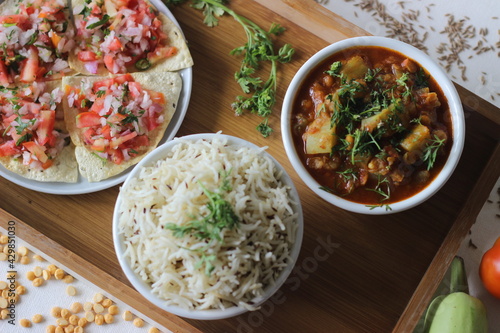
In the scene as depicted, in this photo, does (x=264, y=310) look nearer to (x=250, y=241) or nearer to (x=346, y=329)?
(x=346, y=329)

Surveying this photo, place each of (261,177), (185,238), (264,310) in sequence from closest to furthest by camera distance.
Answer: (185,238), (261,177), (264,310)

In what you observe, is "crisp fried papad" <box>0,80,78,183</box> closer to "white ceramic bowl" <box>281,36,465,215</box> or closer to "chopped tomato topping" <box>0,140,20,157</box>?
"chopped tomato topping" <box>0,140,20,157</box>

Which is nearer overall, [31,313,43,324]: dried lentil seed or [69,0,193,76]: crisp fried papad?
[69,0,193,76]: crisp fried papad

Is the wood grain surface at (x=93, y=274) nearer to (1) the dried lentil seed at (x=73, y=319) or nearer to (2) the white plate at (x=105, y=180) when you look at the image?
(2) the white plate at (x=105, y=180)

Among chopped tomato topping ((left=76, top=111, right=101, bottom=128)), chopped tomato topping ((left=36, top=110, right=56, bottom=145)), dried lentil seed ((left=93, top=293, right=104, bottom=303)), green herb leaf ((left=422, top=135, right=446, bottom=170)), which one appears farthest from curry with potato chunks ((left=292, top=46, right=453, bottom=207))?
dried lentil seed ((left=93, top=293, right=104, bottom=303))

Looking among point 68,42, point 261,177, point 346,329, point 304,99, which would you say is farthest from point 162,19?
point 346,329

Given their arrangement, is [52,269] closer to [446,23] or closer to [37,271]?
[37,271]
